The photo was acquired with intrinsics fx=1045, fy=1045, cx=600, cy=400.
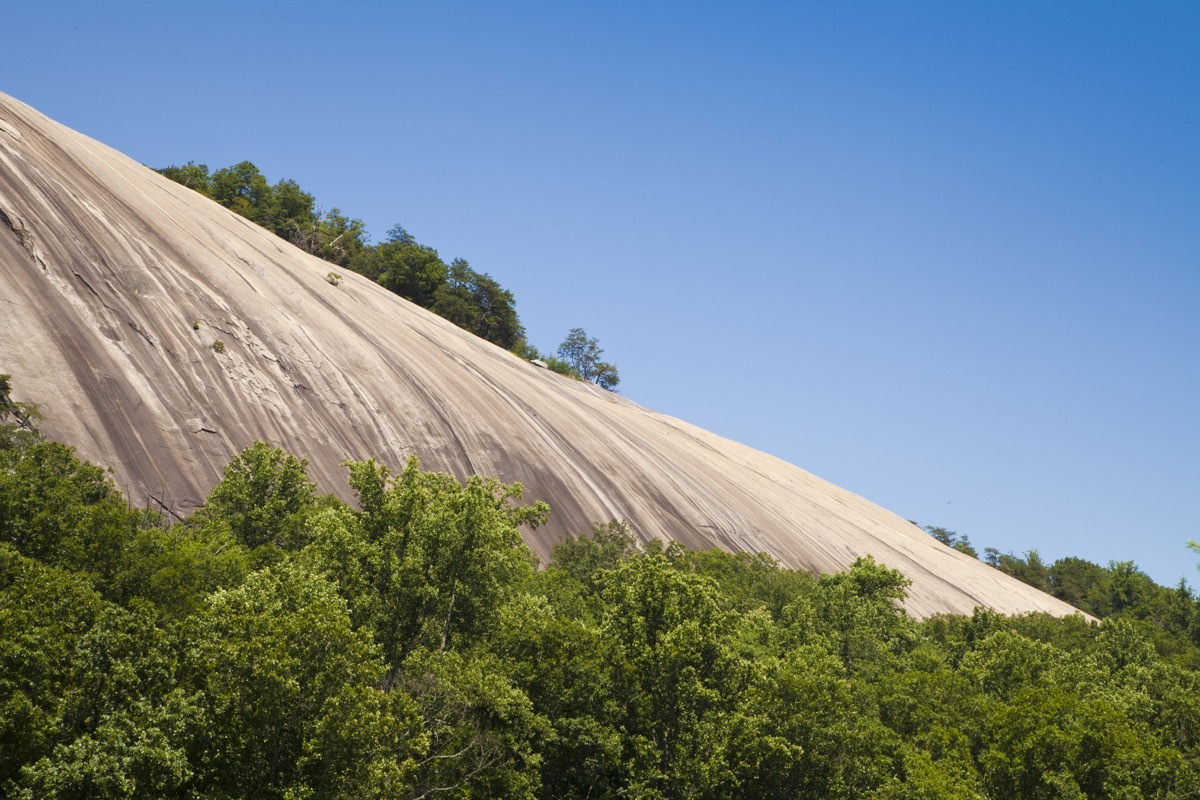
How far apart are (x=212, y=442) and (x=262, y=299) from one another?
1248 cm

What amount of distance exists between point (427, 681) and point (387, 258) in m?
84.2

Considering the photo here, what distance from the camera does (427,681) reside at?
2445cm

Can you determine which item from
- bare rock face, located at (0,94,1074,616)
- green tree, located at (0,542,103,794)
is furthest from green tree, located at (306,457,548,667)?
bare rock face, located at (0,94,1074,616)

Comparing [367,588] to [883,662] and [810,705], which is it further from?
[883,662]

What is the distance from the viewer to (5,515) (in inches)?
1076

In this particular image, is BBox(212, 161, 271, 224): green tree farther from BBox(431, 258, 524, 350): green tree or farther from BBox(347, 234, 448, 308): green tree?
BBox(431, 258, 524, 350): green tree

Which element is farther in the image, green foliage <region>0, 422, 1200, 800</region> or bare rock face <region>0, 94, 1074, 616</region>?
bare rock face <region>0, 94, 1074, 616</region>

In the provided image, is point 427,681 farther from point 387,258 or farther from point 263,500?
point 387,258

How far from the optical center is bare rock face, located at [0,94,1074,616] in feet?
134

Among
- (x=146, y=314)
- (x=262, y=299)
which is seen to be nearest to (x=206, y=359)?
(x=146, y=314)

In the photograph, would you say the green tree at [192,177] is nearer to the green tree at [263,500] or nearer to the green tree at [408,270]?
the green tree at [408,270]

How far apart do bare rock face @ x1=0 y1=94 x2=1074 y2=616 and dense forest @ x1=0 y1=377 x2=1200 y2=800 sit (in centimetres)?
408

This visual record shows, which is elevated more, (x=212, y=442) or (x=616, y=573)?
(x=616, y=573)

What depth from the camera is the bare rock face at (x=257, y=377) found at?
40906mm
